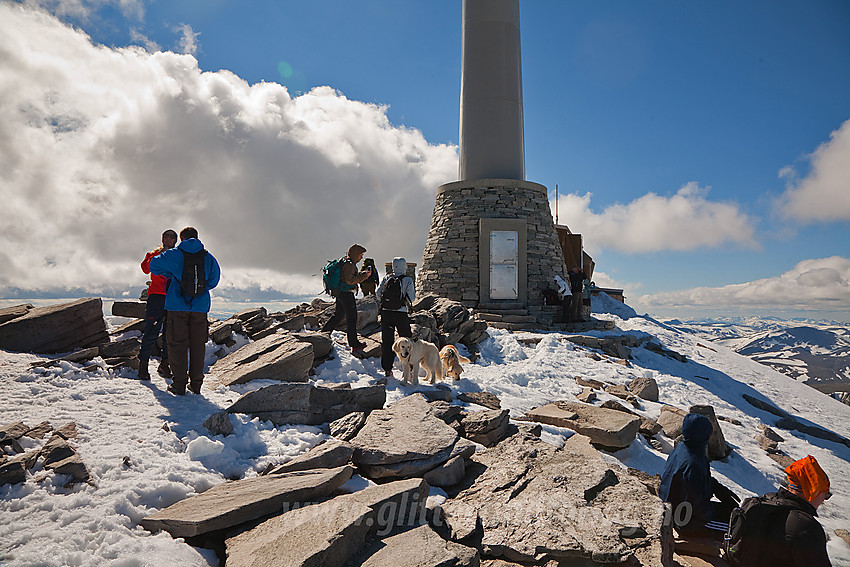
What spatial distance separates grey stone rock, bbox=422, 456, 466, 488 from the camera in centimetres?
480

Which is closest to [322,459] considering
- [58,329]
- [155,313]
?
[155,313]

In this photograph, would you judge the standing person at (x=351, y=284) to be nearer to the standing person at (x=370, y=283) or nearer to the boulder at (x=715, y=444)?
the standing person at (x=370, y=283)

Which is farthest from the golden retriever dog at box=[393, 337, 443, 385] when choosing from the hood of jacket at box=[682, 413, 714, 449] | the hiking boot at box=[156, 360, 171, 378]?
the hood of jacket at box=[682, 413, 714, 449]

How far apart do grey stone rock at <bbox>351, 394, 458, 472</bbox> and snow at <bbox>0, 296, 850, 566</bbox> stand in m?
0.34

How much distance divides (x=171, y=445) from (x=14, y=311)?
18.9 feet

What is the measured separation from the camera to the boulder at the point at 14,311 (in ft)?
25.2

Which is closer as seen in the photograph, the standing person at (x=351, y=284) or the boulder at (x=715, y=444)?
the boulder at (x=715, y=444)

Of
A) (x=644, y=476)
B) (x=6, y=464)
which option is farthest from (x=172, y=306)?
(x=644, y=476)

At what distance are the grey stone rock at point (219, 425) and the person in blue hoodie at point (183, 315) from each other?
134 centimetres

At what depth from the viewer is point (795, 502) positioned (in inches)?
125

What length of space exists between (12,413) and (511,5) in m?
20.8

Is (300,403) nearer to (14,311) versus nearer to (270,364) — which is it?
(270,364)

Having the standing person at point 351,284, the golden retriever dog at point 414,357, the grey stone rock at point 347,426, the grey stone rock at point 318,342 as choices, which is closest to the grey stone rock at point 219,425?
the grey stone rock at point 347,426

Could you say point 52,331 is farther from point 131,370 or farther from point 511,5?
point 511,5
